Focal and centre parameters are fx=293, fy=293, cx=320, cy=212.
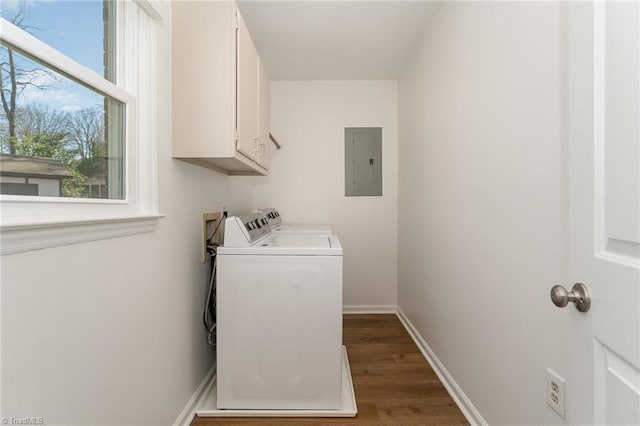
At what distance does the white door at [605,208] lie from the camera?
58cm

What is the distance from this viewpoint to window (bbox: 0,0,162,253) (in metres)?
0.74

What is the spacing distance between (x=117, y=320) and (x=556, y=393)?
1534 mm

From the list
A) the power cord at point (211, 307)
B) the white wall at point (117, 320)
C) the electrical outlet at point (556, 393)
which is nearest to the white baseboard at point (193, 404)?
the white wall at point (117, 320)

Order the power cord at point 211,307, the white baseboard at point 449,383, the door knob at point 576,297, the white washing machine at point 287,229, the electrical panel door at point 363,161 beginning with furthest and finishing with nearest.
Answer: the electrical panel door at point 363,161 < the white washing machine at point 287,229 < the power cord at point 211,307 < the white baseboard at point 449,383 < the door knob at point 576,297

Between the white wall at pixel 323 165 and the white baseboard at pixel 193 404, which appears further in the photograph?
the white wall at pixel 323 165

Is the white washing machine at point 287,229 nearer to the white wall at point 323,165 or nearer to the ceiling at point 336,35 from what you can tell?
the white wall at point 323,165

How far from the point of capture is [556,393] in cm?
99

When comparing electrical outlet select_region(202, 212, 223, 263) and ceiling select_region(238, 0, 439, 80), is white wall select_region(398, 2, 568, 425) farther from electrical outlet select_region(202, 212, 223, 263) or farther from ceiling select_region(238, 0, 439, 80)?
electrical outlet select_region(202, 212, 223, 263)

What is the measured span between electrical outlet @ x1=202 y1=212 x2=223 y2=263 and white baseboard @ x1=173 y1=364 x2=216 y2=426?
0.73 metres

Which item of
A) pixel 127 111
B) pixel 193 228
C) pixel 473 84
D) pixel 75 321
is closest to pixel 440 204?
pixel 473 84

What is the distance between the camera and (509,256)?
125 cm

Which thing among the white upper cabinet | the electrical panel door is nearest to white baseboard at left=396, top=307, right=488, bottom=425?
the electrical panel door

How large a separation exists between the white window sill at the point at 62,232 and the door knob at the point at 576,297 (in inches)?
49.9

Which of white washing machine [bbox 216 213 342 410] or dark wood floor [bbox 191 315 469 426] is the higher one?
white washing machine [bbox 216 213 342 410]
